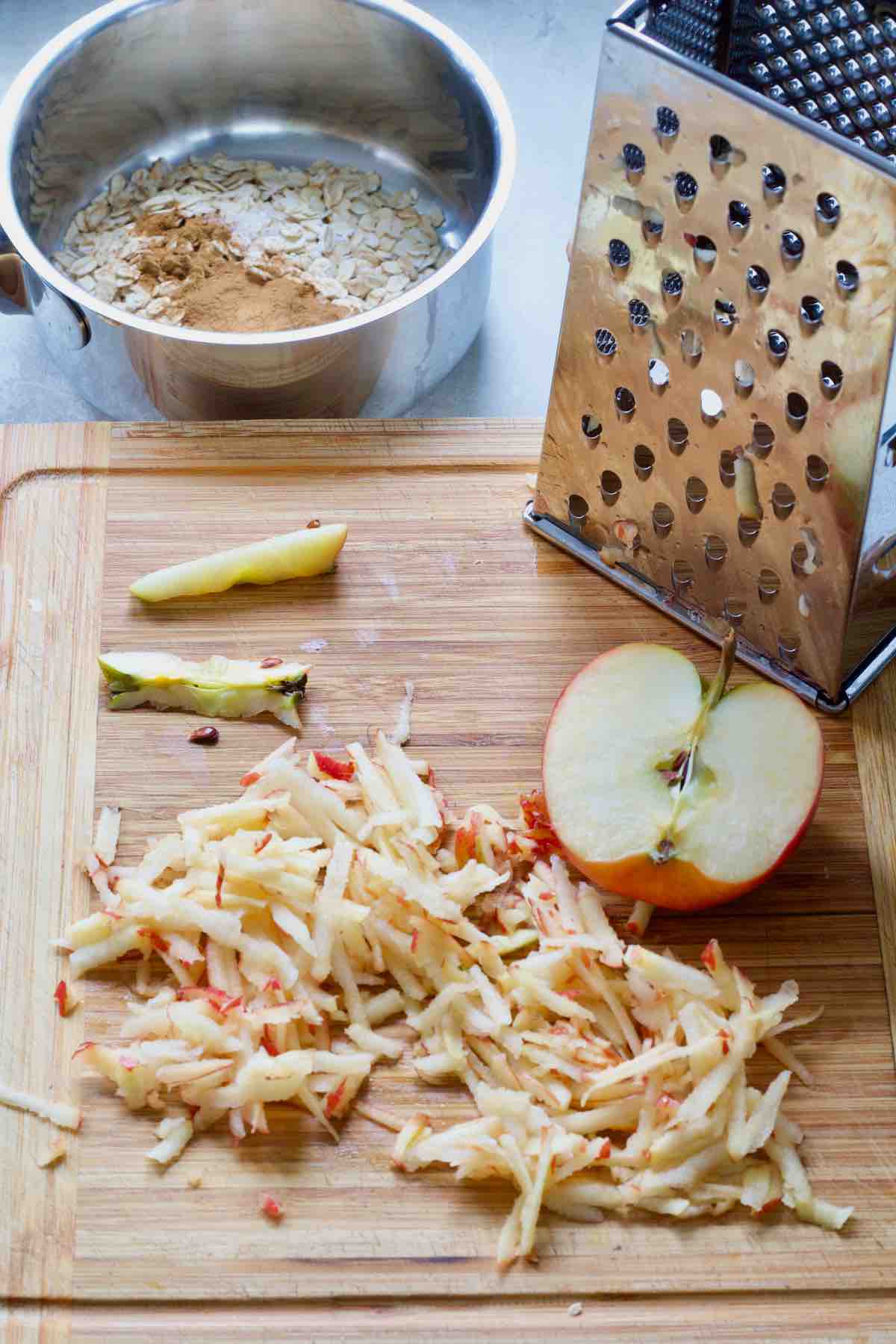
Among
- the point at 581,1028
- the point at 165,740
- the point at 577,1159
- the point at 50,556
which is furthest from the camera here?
the point at 50,556

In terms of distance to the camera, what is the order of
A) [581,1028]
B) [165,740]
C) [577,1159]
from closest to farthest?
[577,1159] < [581,1028] < [165,740]

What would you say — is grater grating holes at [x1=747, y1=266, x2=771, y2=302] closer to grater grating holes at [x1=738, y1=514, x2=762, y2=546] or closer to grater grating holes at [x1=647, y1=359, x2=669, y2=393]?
grater grating holes at [x1=647, y1=359, x2=669, y2=393]

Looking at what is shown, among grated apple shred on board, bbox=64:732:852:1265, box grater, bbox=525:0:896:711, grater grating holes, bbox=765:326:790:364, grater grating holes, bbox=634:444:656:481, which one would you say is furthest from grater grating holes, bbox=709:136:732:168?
grated apple shred on board, bbox=64:732:852:1265

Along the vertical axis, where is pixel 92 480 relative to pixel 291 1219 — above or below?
above

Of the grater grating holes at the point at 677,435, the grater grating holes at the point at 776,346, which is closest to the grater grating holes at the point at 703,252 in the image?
the grater grating holes at the point at 776,346

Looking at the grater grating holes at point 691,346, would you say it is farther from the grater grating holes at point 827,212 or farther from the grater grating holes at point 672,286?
the grater grating holes at point 827,212

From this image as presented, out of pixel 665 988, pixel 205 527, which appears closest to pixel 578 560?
pixel 205 527

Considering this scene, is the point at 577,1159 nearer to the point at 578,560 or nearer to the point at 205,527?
the point at 578,560
